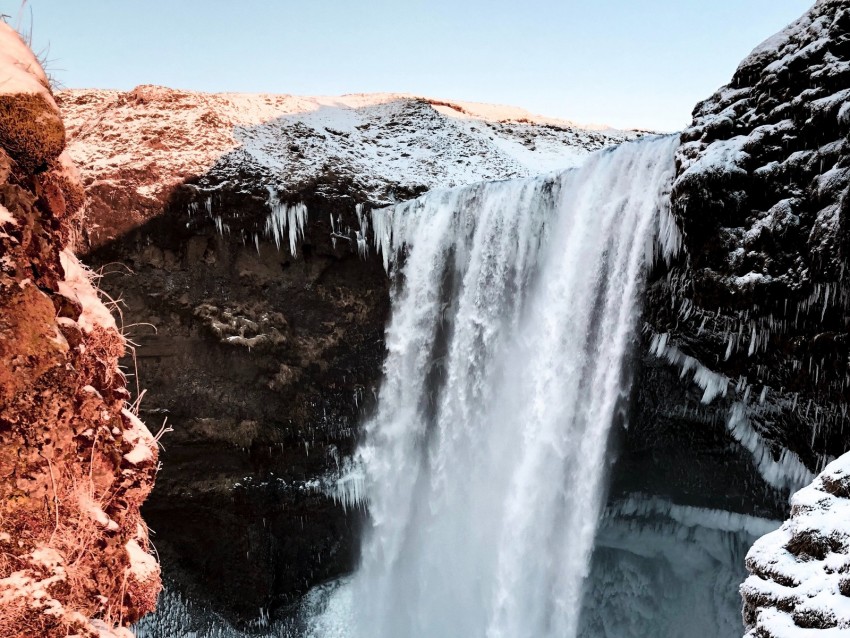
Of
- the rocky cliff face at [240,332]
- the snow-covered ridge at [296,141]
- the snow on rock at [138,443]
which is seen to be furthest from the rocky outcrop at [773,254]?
the snow-covered ridge at [296,141]

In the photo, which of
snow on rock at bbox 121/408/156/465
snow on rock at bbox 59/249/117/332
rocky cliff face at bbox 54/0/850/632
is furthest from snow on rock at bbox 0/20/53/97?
rocky cliff face at bbox 54/0/850/632

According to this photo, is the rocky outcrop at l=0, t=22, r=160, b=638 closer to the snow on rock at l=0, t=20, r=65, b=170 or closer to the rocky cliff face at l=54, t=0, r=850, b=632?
the snow on rock at l=0, t=20, r=65, b=170

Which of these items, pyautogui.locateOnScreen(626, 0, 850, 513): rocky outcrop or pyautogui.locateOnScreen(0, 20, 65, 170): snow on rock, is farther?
pyautogui.locateOnScreen(626, 0, 850, 513): rocky outcrop

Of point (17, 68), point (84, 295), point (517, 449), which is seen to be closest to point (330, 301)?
point (517, 449)

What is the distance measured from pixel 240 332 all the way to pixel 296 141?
19.1ft

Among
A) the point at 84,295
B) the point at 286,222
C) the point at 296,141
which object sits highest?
the point at 296,141

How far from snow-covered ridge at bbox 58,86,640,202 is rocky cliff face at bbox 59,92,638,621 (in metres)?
0.07

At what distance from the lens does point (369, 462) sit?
1448cm

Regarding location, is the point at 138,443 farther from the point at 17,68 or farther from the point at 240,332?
the point at 240,332

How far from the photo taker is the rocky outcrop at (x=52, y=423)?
2547 millimetres

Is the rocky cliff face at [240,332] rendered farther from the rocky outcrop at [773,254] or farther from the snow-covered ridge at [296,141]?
the rocky outcrop at [773,254]

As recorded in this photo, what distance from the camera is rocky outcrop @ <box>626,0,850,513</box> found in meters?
6.90

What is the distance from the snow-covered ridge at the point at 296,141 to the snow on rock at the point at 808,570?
496 inches

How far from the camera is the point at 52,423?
2.74 m
